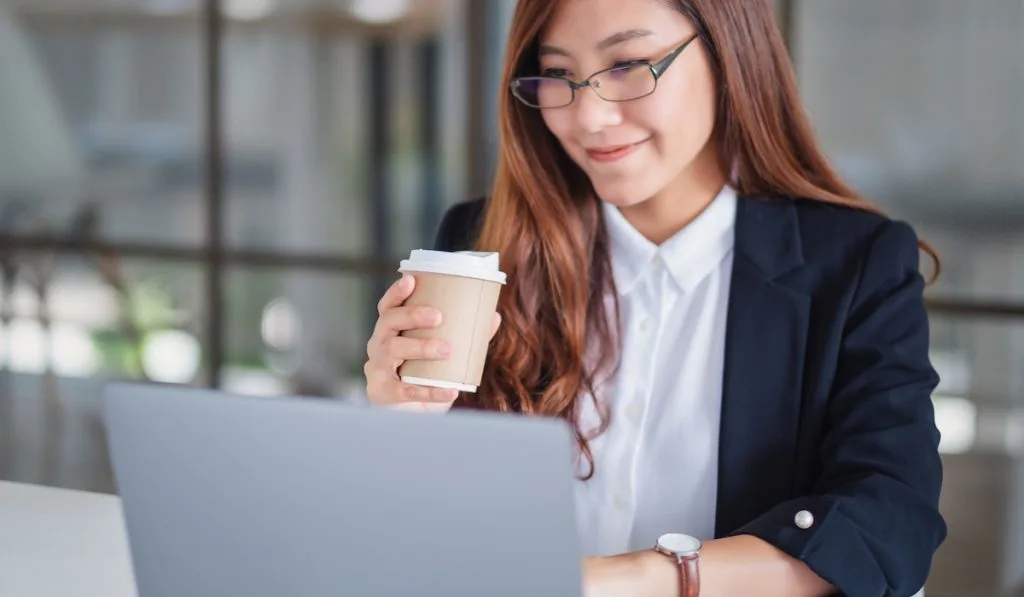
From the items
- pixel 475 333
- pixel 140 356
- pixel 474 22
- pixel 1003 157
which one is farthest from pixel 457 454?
pixel 140 356

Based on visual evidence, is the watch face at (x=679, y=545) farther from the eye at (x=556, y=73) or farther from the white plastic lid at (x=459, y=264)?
the eye at (x=556, y=73)

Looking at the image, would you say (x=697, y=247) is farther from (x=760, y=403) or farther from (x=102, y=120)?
(x=102, y=120)

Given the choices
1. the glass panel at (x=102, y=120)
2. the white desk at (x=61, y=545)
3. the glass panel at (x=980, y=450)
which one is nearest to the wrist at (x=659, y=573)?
the white desk at (x=61, y=545)

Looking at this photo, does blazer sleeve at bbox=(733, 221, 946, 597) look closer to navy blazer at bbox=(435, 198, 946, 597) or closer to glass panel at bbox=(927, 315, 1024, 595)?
navy blazer at bbox=(435, 198, 946, 597)

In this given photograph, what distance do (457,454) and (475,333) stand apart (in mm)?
458

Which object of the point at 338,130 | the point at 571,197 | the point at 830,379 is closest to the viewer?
the point at 830,379

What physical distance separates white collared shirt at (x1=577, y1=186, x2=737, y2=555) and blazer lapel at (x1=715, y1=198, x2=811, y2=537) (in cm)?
4

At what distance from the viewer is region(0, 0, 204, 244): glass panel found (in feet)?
11.6

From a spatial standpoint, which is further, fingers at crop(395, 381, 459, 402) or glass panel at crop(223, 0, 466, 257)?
glass panel at crop(223, 0, 466, 257)

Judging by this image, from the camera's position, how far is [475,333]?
1.17 m

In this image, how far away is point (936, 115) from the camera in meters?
2.67

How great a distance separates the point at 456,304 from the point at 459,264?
4 cm

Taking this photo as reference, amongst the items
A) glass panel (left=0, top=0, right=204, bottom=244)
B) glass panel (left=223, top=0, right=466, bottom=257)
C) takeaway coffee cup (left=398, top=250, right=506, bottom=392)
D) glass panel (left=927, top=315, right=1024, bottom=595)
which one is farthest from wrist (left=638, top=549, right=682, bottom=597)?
glass panel (left=0, top=0, right=204, bottom=244)

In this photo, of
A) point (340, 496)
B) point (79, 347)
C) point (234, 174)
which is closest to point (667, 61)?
point (340, 496)
